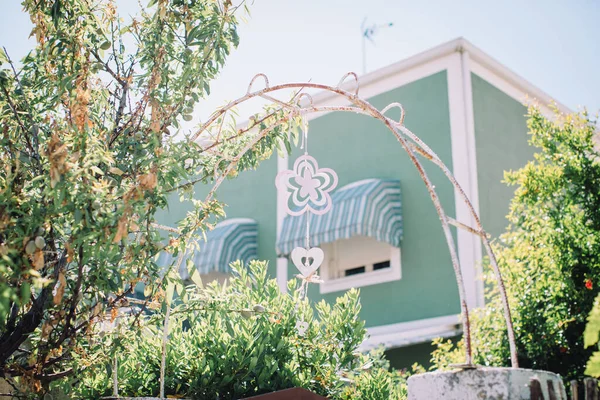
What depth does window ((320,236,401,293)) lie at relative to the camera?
36.4 feet

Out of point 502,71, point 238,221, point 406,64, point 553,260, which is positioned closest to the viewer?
point 553,260

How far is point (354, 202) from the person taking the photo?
35.2ft

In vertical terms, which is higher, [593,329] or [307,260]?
[307,260]

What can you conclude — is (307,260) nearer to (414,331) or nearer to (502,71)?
(414,331)

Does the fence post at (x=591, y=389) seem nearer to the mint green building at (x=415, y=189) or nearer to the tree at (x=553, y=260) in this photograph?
the tree at (x=553, y=260)

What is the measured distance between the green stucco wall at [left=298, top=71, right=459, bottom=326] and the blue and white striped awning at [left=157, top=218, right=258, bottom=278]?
119 cm

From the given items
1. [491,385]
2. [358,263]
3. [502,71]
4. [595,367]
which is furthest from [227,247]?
[595,367]

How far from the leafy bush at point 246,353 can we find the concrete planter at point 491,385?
1.02 m

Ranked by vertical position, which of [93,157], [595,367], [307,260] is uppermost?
[93,157]

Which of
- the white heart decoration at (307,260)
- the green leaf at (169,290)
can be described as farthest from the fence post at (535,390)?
the white heart decoration at (307,260)

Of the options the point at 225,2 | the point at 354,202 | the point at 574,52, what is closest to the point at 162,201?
the point at 225,2

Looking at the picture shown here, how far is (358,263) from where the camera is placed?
1159 cm

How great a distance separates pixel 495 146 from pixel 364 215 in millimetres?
2829

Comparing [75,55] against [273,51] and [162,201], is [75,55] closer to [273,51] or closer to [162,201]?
[162,201]
